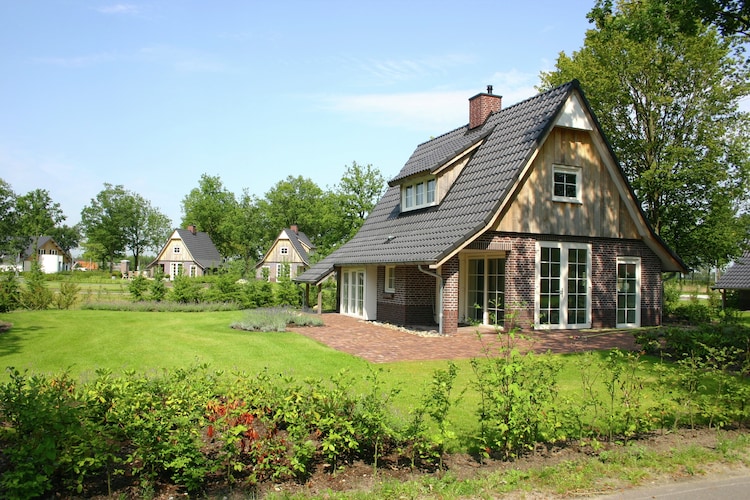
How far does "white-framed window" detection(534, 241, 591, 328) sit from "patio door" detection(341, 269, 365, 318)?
24.6ft

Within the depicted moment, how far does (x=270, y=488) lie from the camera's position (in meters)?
4.70

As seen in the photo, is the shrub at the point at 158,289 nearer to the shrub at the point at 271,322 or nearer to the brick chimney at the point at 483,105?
the shrub at the point at 271,322

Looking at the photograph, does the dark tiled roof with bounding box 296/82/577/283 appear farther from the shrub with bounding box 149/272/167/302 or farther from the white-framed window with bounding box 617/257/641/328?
the shrub with bounding box 149/272/167/302

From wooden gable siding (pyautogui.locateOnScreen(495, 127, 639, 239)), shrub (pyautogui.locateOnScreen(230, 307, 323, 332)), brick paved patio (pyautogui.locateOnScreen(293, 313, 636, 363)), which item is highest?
wooden gable siding (pyautogui.locateOnScreen(495, 127, 639, 239))

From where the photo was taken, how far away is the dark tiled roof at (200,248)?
67.9 m

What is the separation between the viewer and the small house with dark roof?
641 inches

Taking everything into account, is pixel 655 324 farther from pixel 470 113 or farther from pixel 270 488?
pixel 270 488

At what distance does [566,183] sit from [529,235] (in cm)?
237

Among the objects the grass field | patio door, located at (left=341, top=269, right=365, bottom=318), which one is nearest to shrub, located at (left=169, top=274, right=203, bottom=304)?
the grass field

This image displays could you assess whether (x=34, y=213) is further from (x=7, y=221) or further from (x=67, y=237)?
(x=67, y=237)

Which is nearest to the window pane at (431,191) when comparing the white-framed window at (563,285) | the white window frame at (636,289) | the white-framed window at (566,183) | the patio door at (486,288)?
the patio door at (486,288)

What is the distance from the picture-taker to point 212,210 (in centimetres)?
8562

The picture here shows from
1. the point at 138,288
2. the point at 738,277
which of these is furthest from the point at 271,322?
the point at 738,277

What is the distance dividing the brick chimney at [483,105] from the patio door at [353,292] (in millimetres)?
7688
